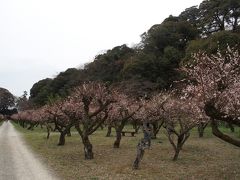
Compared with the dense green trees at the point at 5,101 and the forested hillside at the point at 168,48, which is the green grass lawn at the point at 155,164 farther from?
the dense green trees at the point at 5,101

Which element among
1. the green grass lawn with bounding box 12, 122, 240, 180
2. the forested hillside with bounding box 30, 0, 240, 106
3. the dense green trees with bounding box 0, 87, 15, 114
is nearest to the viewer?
the green grass lawn with bounding box 12, 122, 240, 180

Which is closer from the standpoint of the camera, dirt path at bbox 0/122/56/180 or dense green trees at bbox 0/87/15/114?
dirt path at bbox 0/122/56/180

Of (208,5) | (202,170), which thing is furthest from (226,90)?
(208,5)

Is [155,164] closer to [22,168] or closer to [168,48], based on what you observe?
[22,168]

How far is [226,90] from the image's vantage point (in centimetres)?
1596

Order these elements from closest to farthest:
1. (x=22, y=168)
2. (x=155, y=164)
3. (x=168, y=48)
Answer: (x=22, y=168) → (x=155, y=164) → (x=168, y=48)

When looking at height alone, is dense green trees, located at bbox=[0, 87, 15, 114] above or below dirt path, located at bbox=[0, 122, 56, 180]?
above

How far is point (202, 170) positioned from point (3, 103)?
178284 mm

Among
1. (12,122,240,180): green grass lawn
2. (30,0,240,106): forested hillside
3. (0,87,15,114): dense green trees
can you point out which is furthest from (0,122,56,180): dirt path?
(0,87,15,114): dense green trees

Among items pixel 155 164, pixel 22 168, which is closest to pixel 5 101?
pixel 22 168

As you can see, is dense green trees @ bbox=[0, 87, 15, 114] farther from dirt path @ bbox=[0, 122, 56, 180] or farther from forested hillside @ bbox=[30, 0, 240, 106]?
dirt path @ bbox=[0, 122, 56, 180]

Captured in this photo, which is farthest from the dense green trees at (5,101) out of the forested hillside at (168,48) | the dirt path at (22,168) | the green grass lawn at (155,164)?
the dirt path at (22,168)

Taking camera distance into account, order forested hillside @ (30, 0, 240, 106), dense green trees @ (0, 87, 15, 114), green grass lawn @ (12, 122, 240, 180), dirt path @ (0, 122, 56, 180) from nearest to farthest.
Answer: dirt path @ (0, 122, 56, 180)
green grass lawn @ (12, 122, 240, 180)
forested hillside @ (30, 0, 240, 106)
dense green trees @ (0, 87, 15, 114)

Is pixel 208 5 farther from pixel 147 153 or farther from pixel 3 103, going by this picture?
pixel 3 103
